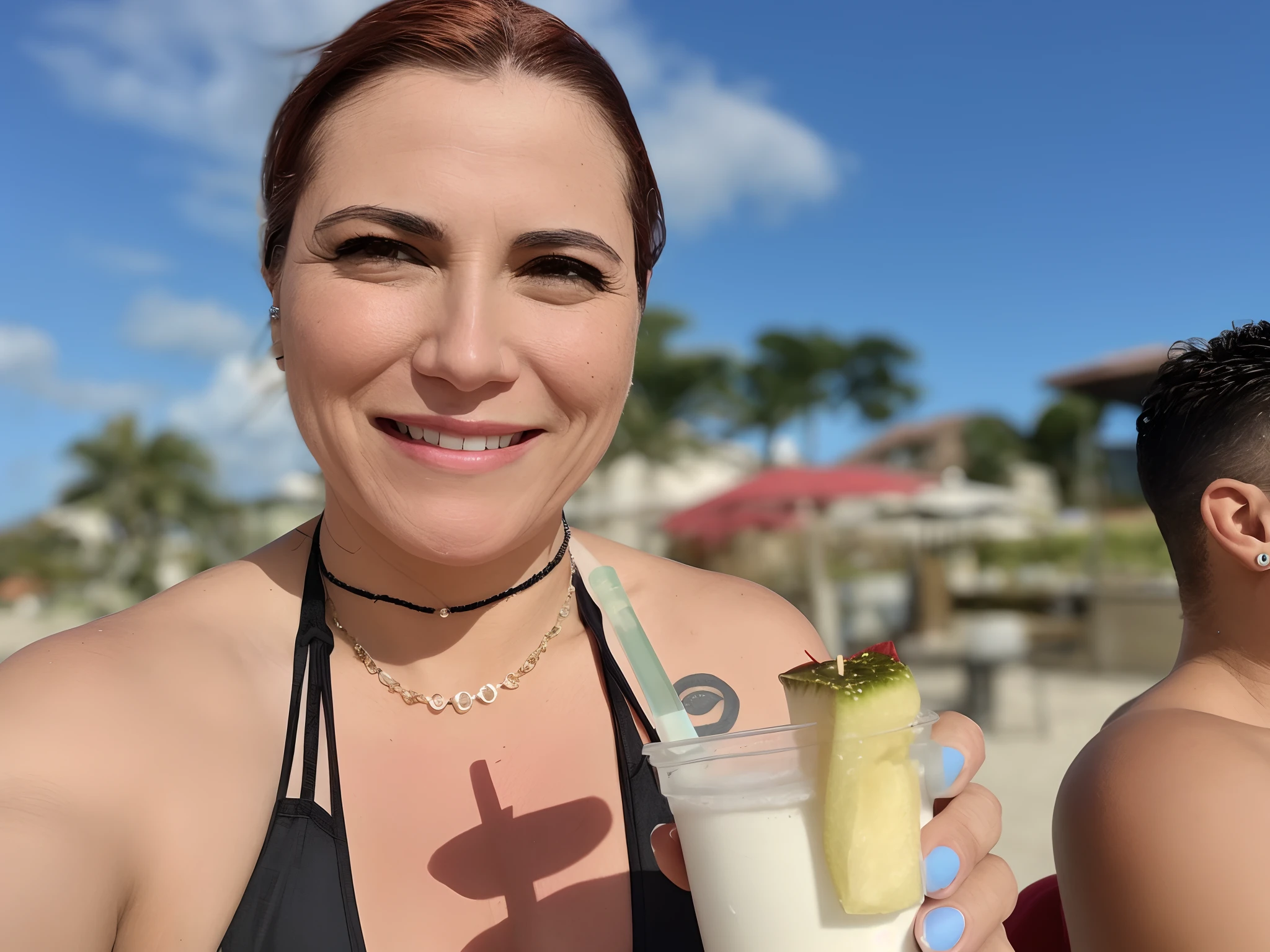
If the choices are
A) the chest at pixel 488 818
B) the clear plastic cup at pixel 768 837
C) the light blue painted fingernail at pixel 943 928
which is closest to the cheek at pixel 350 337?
the chest at pixel 488 818

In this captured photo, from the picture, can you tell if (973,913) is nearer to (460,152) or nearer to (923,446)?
(460,152)

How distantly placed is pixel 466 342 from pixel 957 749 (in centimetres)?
90

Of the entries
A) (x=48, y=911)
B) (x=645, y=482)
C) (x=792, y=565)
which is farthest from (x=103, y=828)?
(x=645, y=482)

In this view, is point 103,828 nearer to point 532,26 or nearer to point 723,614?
point 723,614

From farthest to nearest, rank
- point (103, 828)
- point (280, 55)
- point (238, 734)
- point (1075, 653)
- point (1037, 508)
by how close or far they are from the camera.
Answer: point (1037, 508) → point (1075, 653) → point (280, 55) → point (238, 734) → point (103, 828)

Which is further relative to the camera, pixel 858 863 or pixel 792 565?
pixel 792 565

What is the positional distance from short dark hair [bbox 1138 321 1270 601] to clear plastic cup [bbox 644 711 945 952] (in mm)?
975

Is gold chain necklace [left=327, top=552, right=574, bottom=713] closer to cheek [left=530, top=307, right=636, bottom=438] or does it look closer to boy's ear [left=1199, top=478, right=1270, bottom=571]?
cheek [left=530, top=307, right=636, bottom=438]

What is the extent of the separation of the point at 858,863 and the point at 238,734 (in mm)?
952

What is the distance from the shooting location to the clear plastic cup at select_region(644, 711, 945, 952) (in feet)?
3.53

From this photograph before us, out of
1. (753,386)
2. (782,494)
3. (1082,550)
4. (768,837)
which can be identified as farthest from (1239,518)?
(753,386)

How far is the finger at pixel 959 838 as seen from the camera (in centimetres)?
116

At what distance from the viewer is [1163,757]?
1.51 m

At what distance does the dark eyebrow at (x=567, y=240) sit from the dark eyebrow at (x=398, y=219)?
125mm
